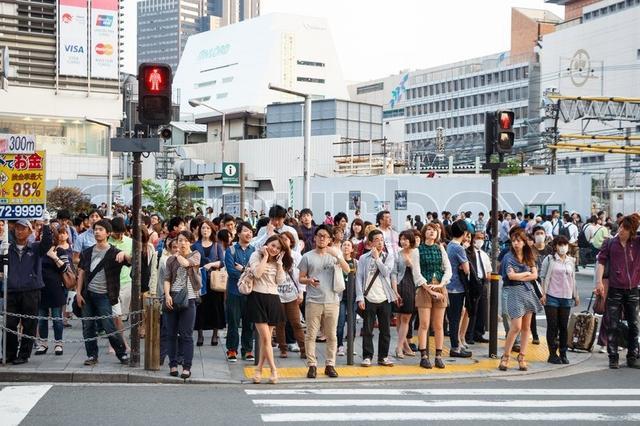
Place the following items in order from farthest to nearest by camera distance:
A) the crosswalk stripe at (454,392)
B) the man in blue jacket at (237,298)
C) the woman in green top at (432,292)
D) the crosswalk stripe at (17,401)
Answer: the man in blue jacket at (237,298) → the woman in green top at (432,292) → the crosswalk stripe at (454,392) → the crosswalk stripe at (17,401)

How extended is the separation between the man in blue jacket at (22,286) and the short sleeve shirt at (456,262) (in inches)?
234

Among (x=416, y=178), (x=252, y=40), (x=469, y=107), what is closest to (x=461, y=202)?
(x=416, y=178)

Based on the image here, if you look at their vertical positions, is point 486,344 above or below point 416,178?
below

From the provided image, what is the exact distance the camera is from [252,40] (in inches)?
5118

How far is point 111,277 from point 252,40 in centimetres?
12198

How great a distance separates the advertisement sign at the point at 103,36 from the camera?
56406 mm

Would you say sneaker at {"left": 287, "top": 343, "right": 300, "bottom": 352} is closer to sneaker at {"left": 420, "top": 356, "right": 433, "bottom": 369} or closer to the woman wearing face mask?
sneaker at {"left": 420, "top": 356, "right": 433, "bottom": 369}

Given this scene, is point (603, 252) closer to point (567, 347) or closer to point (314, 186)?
point (567, 347)

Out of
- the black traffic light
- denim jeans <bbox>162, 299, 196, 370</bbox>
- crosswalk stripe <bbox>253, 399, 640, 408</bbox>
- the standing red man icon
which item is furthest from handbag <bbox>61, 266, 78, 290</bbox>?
crosswalk stripe <bbox>253, 399, 640, 408</bbox>

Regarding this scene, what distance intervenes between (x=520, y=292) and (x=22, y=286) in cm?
678

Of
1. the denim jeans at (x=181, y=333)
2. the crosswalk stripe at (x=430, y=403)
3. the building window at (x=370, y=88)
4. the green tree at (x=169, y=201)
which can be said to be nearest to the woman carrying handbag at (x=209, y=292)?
the denim jeans at (x=181, y=333)

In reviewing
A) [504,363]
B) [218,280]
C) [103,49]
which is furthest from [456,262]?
[103,49]

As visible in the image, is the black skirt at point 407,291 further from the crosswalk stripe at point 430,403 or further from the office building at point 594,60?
the office building at point 594,60

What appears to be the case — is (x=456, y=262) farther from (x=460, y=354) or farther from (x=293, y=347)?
(x=293, y=347)
